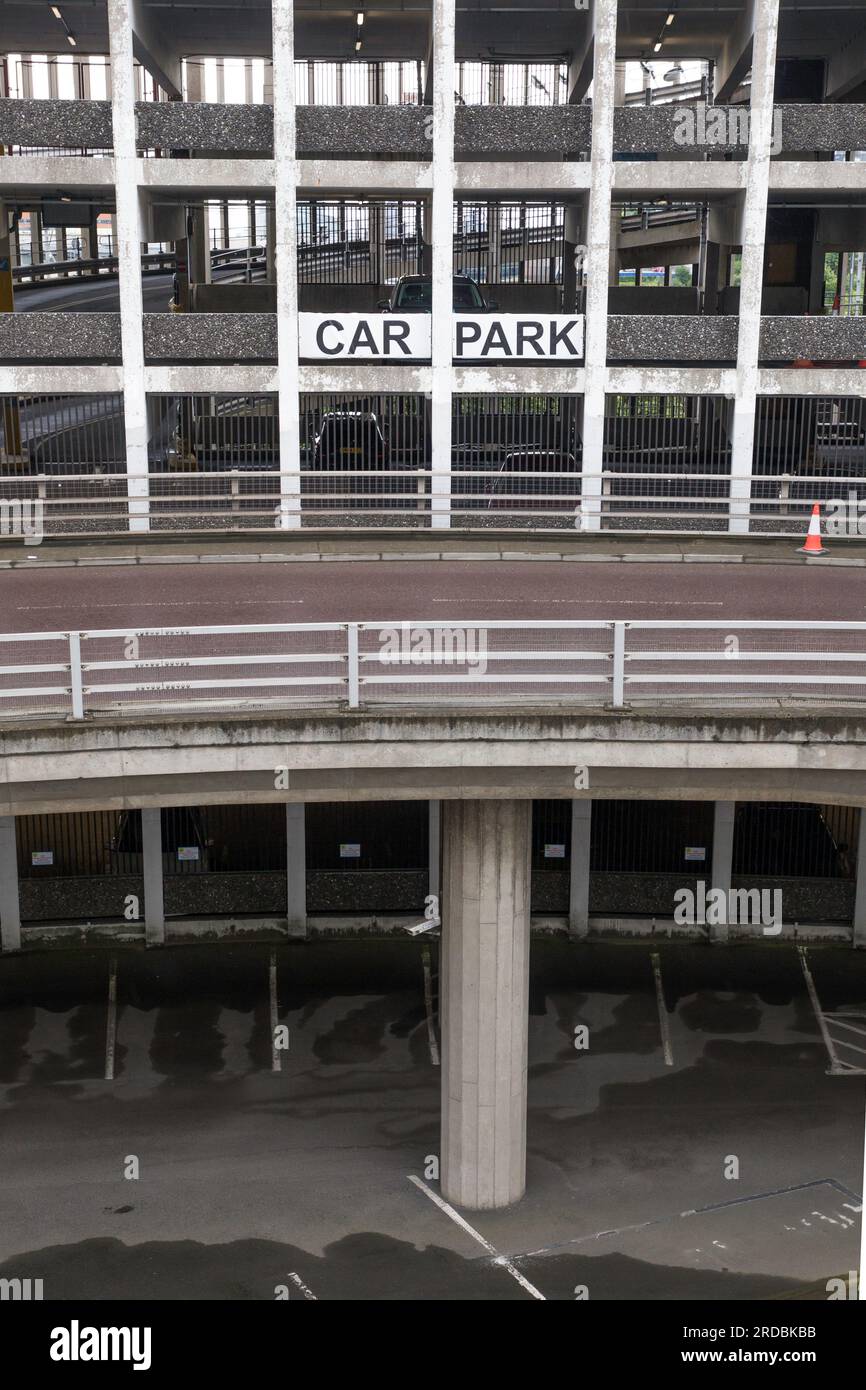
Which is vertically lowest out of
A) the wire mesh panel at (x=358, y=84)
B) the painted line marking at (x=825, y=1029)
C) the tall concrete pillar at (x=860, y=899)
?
the painted line marking at (x=825, y=1029)

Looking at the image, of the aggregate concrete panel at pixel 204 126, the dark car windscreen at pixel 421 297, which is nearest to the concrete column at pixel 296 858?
the aggregate concrete panel at pixel 204 126

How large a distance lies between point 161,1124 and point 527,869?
6.23 meters

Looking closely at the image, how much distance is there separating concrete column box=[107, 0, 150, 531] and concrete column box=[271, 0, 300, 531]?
2.42 meters

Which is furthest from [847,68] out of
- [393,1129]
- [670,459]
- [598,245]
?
[393,1129]

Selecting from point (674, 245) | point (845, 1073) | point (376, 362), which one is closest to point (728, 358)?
point (376, 362)

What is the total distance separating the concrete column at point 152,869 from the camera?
23125 mm

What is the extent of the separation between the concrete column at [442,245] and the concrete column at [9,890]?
28.6 feet

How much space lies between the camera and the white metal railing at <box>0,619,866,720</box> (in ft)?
46.6

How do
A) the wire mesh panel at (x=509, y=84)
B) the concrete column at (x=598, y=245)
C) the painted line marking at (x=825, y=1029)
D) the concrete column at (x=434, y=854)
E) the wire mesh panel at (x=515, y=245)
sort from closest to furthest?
the painted line marking at (x=825, y=1029) < the concrete column at (x=434, y=854) < the concrete column at (x=598, y=245) < the wire mesh panel at (x=509, y=84) < the wire mesh panel at (x=515, y=245)

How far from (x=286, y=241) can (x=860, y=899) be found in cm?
1461

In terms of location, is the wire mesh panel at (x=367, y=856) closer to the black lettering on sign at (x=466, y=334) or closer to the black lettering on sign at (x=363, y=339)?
the black lettering on sign at (x=363, y=339)

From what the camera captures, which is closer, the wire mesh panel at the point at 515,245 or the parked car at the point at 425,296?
the parked car at the point at 425,296

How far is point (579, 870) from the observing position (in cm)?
2355

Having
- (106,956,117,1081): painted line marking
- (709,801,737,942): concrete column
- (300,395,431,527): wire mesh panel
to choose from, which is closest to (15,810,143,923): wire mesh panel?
(106,956,117,1081): painted line marking
